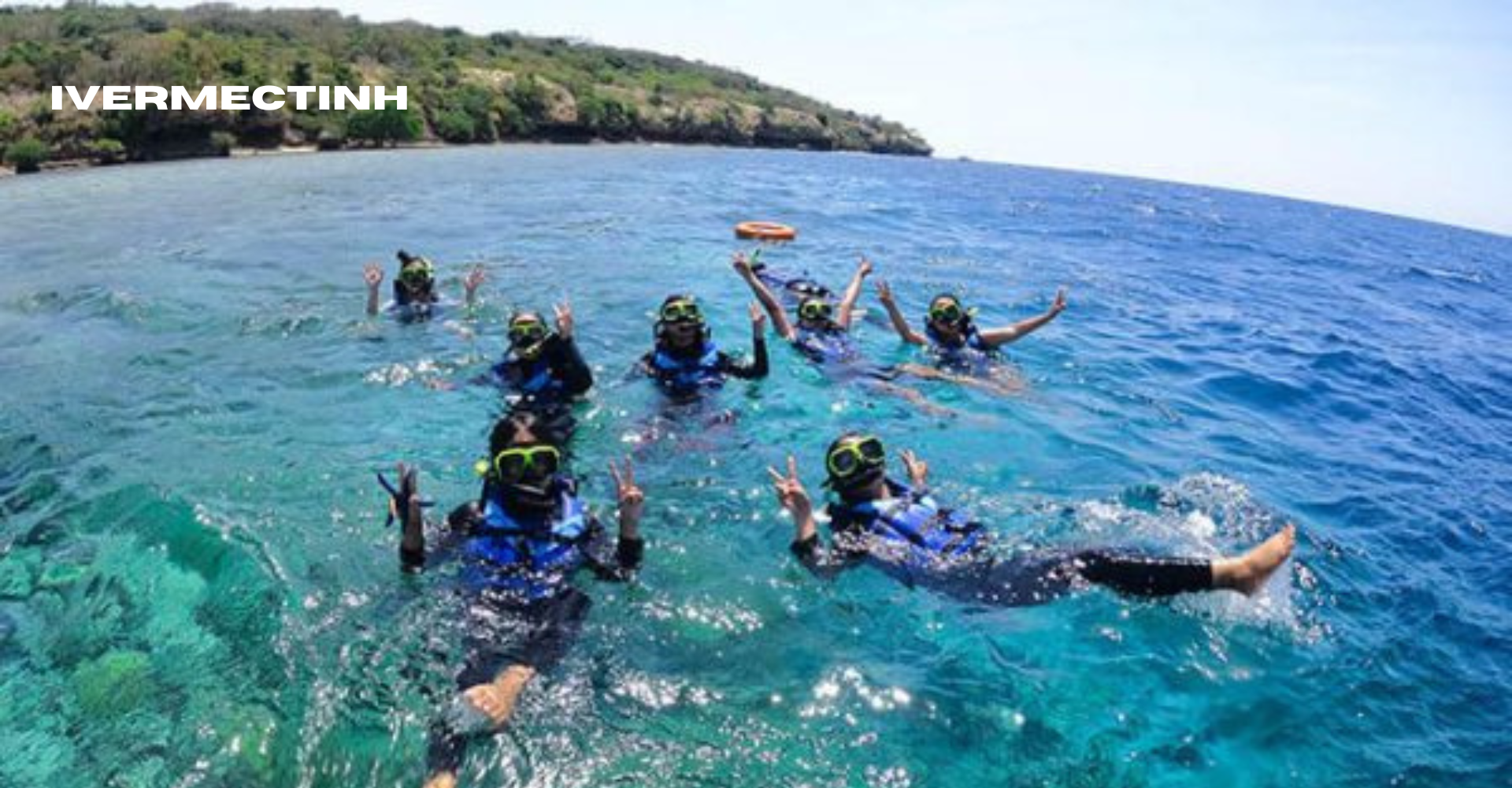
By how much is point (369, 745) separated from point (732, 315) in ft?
32.8

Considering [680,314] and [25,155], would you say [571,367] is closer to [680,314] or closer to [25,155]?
[680,314]

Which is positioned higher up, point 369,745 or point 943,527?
point 943,527

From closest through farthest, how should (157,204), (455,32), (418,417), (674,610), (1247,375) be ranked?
1. (674,610)
2. (418,417)
3. (1247,375)
4. (157,204)
5. (455,32)

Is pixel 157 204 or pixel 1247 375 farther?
pixel 157 204

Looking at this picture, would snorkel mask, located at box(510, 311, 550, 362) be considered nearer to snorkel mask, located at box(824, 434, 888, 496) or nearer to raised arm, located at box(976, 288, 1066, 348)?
snorkel mask, located at box(824, 434, 888, 496)

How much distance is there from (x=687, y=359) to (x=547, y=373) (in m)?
1.35

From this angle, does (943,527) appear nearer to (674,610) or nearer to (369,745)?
(674,610)

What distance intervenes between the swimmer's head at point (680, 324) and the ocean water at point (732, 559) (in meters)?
0.71

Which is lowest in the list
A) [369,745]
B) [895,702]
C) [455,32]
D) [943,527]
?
[369,745]

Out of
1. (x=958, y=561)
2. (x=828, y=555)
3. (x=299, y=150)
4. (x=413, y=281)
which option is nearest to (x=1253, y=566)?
(x=958, y=561)

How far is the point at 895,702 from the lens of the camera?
520cm

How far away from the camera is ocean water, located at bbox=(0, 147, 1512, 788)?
16.0ft

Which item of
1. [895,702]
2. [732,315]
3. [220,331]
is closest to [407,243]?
[220,331]

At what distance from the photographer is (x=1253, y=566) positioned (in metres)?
5.61
